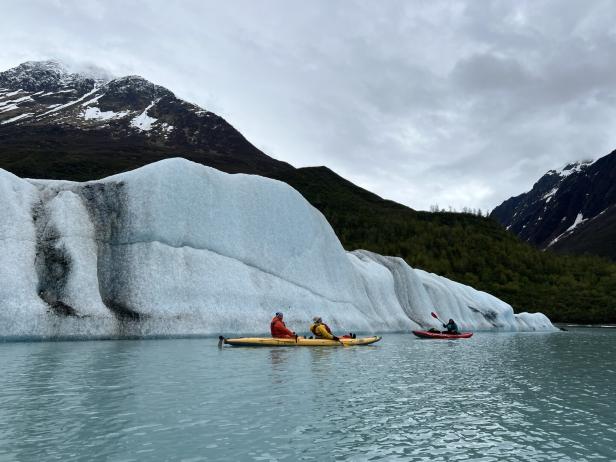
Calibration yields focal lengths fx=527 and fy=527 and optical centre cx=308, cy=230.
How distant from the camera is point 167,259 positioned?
115ft

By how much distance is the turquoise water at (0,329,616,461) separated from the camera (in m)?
9.81

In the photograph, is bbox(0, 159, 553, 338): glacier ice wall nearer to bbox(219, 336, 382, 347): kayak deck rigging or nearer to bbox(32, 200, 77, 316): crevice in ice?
bbox(32, 200, 77, 316): crevice in ice

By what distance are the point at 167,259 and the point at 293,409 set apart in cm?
2373

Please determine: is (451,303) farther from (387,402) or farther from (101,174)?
(101,174)

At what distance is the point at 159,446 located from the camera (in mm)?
9742

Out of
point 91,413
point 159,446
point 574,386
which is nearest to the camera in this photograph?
point 159,446

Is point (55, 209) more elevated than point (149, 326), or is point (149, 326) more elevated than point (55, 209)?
point (55, 209)

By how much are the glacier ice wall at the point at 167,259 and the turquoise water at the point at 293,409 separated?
8035mm

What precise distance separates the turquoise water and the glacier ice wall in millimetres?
8035

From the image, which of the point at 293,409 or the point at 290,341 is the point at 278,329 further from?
the point at 293,409

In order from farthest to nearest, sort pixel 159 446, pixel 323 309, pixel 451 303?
pixel 451 303 → pixel 323 309 → pixel 159 446

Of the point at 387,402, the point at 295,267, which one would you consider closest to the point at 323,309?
the point at 295,267

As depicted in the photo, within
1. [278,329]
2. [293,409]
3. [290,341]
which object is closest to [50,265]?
[278,329]

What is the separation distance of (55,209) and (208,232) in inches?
401
